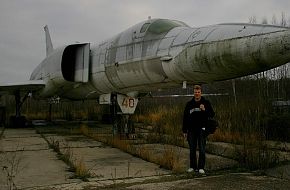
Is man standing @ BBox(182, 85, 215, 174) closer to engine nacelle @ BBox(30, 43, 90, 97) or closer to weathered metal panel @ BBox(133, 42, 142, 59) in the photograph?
weathered metal panel @ BBox(133, 42, 142, 59)

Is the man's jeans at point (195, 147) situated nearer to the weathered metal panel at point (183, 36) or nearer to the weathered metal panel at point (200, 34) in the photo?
the weathered metal panel at point (200, 34)

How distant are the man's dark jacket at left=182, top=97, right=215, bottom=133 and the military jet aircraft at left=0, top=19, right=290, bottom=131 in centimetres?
57

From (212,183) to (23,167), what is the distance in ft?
9.75

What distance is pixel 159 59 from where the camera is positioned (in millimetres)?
6867

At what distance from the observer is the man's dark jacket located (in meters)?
5.42

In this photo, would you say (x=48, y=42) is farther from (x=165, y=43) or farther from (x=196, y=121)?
(x=196, y=121)

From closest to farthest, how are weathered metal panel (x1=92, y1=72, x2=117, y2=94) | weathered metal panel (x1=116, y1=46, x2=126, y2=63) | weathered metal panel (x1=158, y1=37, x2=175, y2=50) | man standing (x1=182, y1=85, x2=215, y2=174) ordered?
1. man standing (x1=182, y1=85, x2=215, y2=174)
2. weathered metal panel (x1=158, y1=37, x2=175, y2=50)
3. weathered metal panel (x1=116, y1=46, x2=126, y2=63)
4. weathered metal panel (x1=92, y1=72, x2=117, y2=94)

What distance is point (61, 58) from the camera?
10727 mm

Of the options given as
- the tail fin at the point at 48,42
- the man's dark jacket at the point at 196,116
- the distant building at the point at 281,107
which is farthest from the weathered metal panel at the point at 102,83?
Result: the tail fin at the point at 48,42

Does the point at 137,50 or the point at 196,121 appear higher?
the point at 137,50

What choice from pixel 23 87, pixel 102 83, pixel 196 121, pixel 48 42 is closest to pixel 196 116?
pixel 196 121

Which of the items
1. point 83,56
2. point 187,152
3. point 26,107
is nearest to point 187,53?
point 187,152

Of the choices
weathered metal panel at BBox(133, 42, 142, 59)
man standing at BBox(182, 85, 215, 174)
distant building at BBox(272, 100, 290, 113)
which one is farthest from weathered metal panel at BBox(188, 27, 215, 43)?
distant building at BBox(272, 100, 290, 113)

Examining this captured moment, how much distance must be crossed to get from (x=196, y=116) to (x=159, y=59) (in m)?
1.82
